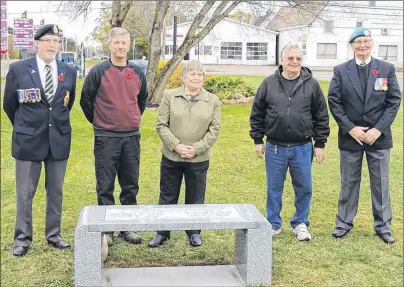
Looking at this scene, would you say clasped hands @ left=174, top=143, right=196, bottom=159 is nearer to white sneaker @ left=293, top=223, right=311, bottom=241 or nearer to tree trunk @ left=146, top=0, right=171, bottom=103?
white sneaker @ left=293, top=223, right=311, bottom=241

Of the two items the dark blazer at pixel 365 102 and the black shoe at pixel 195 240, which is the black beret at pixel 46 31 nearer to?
the black shoe at pixel 195 240

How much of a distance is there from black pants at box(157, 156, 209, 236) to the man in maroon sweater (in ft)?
0.98

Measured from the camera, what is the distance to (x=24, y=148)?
4.75m

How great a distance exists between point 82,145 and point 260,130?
570 cm

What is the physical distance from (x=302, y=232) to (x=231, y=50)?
48.5m

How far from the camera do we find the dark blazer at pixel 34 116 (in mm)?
4719

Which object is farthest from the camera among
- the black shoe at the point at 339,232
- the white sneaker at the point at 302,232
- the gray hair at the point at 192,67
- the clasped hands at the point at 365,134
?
the black shoe at the point at 339,232

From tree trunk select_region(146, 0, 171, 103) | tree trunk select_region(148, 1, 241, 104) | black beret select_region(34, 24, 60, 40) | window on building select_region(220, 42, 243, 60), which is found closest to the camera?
black beret select_region(34, 24, 60, 40)

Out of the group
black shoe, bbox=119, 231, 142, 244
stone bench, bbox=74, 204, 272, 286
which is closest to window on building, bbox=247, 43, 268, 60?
black shoe, bbox=119, 231, 142, 244

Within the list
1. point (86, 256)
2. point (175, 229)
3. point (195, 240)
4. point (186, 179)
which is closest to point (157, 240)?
point (195, 240)

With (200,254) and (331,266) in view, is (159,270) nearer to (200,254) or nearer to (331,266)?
(200,254)

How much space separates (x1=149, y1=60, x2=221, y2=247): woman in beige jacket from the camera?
485 cm

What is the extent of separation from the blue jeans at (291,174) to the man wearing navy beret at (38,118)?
183cm

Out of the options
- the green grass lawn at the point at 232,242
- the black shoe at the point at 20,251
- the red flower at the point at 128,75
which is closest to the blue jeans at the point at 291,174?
the green grass lawn at the point at 232,242
